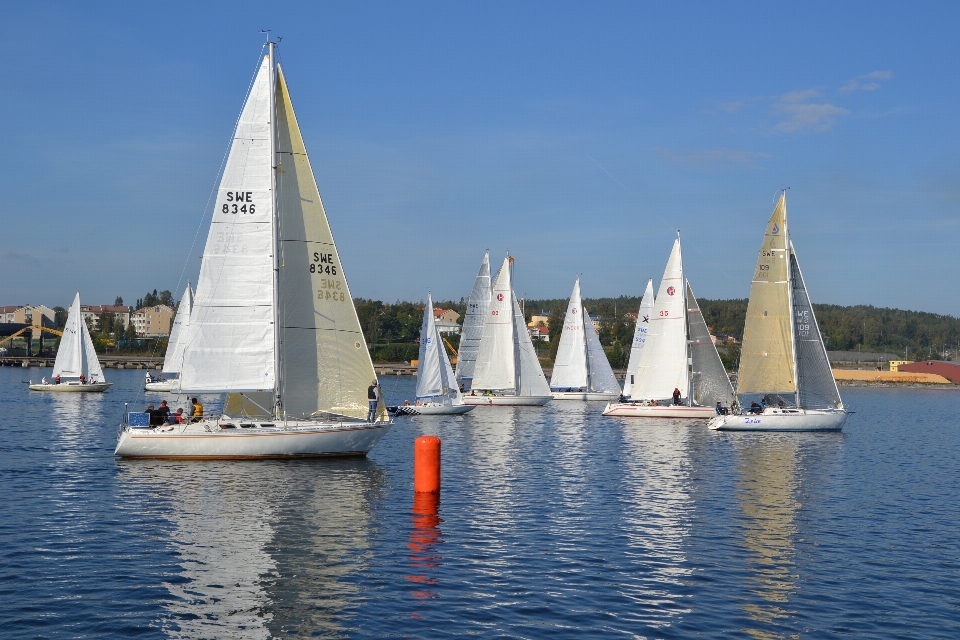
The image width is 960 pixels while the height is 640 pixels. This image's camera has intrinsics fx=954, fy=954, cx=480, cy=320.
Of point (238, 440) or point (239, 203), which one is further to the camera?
point (239, 203)

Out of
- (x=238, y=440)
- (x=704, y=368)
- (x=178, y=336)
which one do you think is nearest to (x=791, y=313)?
(x=704, y=368)

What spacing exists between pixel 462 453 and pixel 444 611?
74.2 ft

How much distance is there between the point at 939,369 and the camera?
147 metres

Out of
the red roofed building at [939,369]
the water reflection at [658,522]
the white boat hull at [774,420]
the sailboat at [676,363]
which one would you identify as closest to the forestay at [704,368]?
the sailboat at [676,363]

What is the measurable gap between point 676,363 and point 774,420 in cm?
806

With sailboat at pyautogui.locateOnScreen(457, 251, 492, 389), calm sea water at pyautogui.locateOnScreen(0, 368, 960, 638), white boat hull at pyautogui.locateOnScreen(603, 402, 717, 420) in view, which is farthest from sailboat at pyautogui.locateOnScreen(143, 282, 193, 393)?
white boat hull at pyautogui.locateOnScreen(603, 402, 717, 420)

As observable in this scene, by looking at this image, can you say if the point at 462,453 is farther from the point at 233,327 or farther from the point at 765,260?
the point at 765,260

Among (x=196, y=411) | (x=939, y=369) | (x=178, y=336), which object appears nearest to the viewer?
(x=196, y=411)

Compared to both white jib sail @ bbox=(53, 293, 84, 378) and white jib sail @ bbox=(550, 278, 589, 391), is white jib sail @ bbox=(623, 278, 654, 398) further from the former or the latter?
white jib sail @ bbox=(53, 293, 84, 378)

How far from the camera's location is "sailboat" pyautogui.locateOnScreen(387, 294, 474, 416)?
56.4 m

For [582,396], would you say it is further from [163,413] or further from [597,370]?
[163,413]

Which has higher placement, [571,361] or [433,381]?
[571,361]

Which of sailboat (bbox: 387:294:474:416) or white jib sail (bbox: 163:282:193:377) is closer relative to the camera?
sailboat (bbox: 387:294:474:416)

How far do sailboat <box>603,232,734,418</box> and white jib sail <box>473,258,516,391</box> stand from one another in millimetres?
11656
